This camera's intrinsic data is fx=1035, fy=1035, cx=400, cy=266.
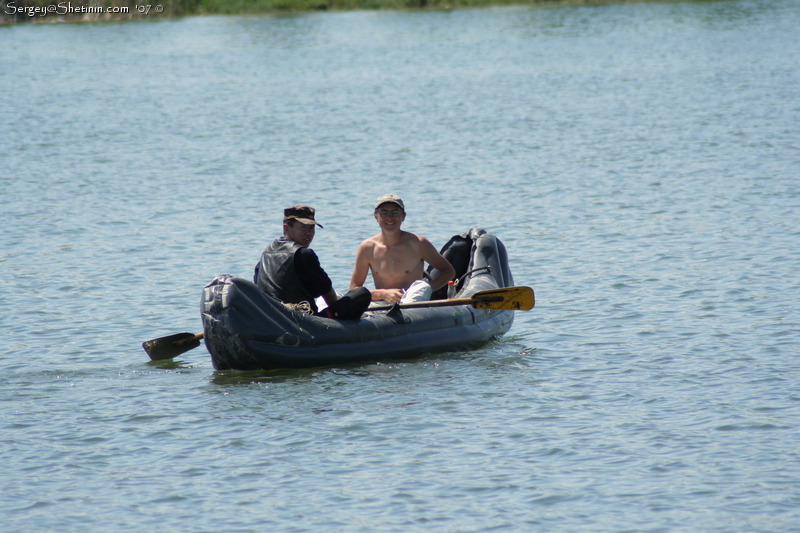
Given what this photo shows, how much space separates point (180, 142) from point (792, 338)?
59.1ft

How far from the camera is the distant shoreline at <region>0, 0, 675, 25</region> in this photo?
50531 millimetres

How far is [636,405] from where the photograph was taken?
310 inches

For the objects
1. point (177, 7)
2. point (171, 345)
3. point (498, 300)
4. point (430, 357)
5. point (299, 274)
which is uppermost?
point (177, 7)

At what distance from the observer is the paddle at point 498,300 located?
9148 millimetres

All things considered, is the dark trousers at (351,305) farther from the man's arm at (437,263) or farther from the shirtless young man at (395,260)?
the man's arm at (437,263)

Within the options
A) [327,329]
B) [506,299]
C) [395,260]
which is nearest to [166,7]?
[395,260]

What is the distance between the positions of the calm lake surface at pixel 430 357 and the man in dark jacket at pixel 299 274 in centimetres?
61

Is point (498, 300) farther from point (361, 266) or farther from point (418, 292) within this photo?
point (361, 266)

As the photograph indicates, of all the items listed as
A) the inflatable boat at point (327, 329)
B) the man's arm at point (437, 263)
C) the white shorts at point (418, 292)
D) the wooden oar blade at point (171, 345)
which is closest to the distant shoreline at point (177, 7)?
the man's arm at point (437, 263)

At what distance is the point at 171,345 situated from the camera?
29.8 ft

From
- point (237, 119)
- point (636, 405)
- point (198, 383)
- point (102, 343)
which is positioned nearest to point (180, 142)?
point (237, 119)

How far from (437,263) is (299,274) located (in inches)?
66.2

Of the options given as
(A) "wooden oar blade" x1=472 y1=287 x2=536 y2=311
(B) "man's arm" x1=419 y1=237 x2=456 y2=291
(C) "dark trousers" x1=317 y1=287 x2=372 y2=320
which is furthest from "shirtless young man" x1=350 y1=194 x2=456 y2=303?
(C) "dark trousers" x1=317 y1=287 x2=372 y2=320

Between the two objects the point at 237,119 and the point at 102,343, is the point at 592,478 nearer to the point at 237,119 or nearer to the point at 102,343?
the point at 102,343
